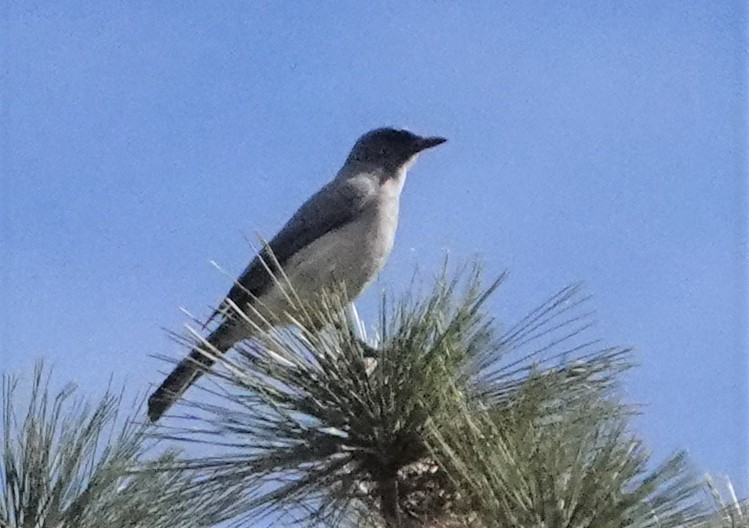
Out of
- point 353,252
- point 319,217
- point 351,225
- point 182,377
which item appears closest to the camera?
point 182,377

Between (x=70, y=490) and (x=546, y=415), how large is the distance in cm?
101

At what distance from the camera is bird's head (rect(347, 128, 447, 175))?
17.8ft

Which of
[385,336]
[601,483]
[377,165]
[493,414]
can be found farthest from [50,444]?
[377,165]

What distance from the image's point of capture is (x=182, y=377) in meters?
3.02

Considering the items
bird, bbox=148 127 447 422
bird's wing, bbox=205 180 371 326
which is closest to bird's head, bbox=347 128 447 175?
bird, bbox=148 127 447 422

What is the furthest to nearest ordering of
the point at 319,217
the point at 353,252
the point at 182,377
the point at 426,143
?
1. the point at 426,143
2. the point at 319,217
3. the point at 353,252
4. the point at 182,377

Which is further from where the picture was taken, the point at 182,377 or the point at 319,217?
the point at 319,217

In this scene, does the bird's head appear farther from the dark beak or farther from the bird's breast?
the bird's breast

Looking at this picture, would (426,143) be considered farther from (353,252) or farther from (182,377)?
(182,377)

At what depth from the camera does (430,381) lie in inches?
90.5

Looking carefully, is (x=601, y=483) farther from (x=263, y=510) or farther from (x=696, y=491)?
(x=263, y=510)

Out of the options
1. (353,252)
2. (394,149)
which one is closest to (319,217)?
(353,252)

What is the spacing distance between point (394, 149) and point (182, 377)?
8.73ft

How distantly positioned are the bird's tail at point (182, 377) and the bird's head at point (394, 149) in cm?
229
